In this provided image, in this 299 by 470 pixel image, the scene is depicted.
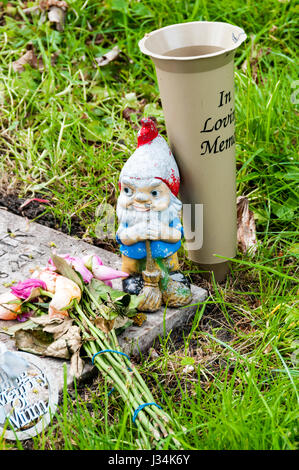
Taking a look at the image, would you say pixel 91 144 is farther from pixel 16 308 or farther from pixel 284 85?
pixel 16 308

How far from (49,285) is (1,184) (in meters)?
1.01

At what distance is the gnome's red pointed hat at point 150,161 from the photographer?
204 cm

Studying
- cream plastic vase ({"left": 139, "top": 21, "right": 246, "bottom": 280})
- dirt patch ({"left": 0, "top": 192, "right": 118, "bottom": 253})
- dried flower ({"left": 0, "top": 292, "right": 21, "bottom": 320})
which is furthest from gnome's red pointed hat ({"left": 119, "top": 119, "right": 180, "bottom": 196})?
dirt patch ({"left": 0, "top": 192, "right": 118, "bottom": 253})

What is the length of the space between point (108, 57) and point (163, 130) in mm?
670

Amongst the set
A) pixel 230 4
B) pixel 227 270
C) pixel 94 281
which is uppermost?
pixel 230 4

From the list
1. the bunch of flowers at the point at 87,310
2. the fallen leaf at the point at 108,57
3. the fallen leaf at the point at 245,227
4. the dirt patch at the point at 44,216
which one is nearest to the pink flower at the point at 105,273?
the bunch of flowers at the point at 87,310

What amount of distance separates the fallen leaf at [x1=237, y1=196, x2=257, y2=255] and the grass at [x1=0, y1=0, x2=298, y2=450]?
0.04 metres

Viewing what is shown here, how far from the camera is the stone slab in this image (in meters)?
2.13

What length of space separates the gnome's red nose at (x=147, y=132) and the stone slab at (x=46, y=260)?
58 cm

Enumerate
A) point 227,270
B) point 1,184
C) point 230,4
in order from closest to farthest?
point 227,270
point 1,184
point 230,4

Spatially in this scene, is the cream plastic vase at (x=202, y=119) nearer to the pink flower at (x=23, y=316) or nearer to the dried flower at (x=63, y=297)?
the dried flower at (x=63, y=297)

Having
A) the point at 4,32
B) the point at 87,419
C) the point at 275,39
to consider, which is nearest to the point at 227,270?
the point at 87,419

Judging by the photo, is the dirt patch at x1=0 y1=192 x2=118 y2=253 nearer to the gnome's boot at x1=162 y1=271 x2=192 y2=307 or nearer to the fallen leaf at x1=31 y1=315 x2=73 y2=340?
the gnome's boot at x1=162 y1=271 x2=192 y2=307

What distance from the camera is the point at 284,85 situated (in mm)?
3041
